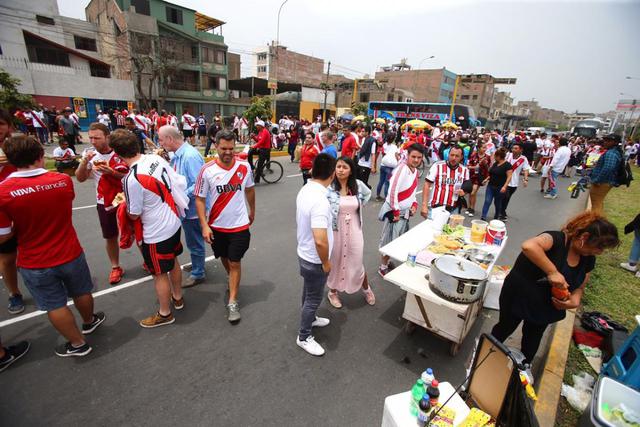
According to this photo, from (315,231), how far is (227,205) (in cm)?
131

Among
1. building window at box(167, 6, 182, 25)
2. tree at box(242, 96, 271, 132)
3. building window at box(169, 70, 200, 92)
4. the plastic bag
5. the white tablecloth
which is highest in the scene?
building window at box(167, 6, 182, 25)

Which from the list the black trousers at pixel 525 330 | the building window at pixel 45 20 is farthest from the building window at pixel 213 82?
the black trousers at pixel 525 330

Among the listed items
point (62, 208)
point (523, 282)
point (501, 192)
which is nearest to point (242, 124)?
point (501, 192)

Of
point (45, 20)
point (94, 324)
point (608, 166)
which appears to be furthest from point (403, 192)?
point (45, 20)

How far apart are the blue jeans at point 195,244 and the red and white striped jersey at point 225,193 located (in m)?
0.75

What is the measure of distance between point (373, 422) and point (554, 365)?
194 cm

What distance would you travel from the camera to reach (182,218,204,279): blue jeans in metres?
4.03

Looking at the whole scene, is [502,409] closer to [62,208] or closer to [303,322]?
[303,322]

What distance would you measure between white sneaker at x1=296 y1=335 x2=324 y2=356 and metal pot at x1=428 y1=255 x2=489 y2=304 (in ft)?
4.17

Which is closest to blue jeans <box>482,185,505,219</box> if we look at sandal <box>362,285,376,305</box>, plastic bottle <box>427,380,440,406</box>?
sandal <box>362,285,376,305</box>

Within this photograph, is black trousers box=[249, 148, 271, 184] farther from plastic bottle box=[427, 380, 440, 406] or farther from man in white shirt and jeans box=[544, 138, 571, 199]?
man in white shirt and jeans box=[544, 138, 571, 199]

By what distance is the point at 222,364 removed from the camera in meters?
2.88

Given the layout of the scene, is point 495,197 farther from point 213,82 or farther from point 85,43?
point 85,43

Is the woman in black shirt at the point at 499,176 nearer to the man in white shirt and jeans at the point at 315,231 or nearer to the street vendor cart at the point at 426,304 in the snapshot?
the street vendor cart at the point at 426,304
